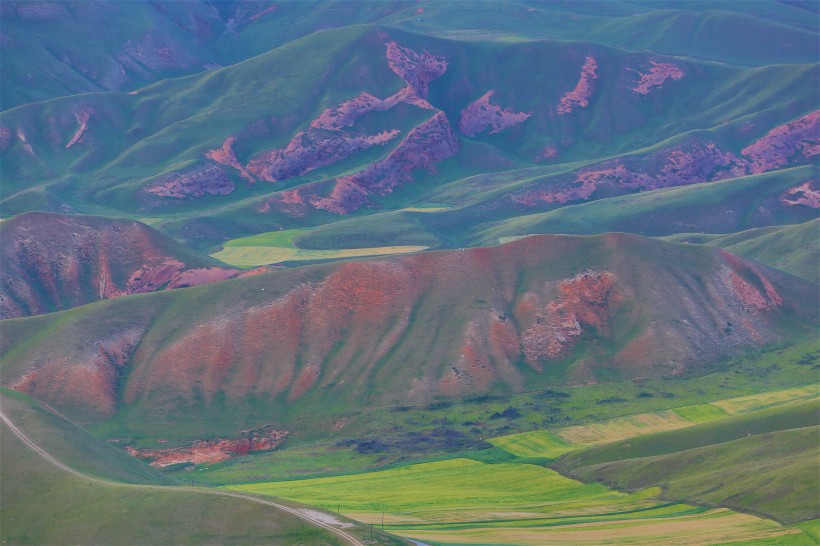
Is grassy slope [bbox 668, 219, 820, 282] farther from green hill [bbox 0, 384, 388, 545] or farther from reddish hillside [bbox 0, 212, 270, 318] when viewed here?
green hill [bbox 0, 384, 388, 545]

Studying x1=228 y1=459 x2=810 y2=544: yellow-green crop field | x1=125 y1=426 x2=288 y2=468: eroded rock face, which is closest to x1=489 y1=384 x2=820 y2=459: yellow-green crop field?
x1=228 y1=459 x2=810 y2=544: yellow-green crop field

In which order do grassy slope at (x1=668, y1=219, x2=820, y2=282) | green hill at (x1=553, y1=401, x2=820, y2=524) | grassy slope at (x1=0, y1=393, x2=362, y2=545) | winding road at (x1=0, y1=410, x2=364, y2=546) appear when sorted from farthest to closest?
grassy slope at (x1=668, y1=219, x2=820, y2=282) → green hill at (x1=553, y1=401, x2=820, y2=524) → winding road at (x1=0, y1=410, x2=364, y2=546) → grassy slope at (x1=0, y1=393, x2=362, y2=545)

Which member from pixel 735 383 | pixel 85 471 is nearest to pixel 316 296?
pixel 735 383

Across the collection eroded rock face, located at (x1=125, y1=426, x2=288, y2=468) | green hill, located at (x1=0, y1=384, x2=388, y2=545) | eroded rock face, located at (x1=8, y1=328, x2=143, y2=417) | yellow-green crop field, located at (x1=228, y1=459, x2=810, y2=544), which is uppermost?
eroded rock face, located at (x1=8, y1=328, x2=143, y2=417)

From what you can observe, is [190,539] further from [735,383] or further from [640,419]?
[735,383]

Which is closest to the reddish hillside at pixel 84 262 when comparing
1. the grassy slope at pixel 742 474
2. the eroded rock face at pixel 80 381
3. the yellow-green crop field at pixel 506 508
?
the eroded rock face at pixel 80 381

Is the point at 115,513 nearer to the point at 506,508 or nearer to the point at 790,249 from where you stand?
the point at 506,508

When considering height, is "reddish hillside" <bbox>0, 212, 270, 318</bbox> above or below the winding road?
above
